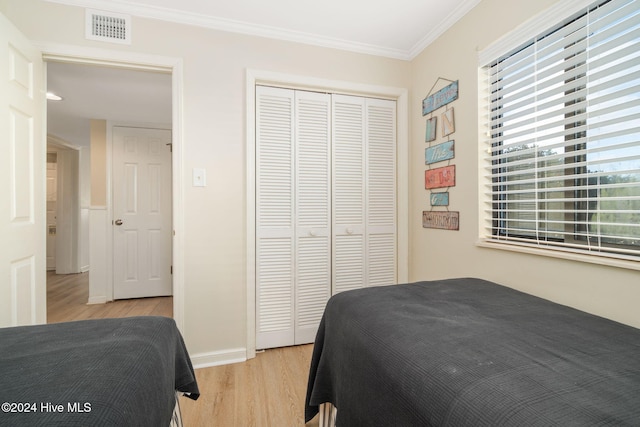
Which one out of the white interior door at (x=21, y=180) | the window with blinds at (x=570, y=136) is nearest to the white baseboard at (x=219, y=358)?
the white interior door at (x=21, y=180)

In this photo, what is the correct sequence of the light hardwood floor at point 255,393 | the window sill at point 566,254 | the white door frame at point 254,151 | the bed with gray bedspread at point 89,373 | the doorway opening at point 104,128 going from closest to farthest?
the bed with gray bedspread at point 89,373 < the window sill at point 566,254 < the light hardwood floor at point 255,393 < the white door frame at point 254,151 < the doorway opening at point 104,128

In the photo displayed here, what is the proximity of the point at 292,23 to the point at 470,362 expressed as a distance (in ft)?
7.56

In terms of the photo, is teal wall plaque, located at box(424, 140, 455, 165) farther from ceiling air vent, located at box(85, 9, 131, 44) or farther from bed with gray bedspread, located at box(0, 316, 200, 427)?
ceiling air vent, located at box(85, 9, 131, 44)

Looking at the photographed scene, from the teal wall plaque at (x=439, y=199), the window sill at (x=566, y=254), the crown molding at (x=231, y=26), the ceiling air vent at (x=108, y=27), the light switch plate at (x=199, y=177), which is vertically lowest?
the window sill at (x=566, y=254)

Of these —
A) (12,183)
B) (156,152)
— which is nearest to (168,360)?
(12,183)

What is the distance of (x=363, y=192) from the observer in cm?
248

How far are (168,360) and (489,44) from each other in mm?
2317

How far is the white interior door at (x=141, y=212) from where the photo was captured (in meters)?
3.64

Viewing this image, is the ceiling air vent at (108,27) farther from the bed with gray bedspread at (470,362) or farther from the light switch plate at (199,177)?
the bed with gray bedspread at (470,362)

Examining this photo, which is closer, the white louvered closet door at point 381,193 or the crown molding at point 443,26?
the crown molding at point 443,26

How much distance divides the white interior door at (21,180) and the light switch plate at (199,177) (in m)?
0.89

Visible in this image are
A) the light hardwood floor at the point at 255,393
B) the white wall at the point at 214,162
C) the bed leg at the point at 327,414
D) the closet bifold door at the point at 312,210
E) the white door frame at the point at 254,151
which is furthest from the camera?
the closet bifold door at the point at 312,210

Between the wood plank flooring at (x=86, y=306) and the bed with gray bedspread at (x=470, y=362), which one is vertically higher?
the bed with gray bedspread at (x=470, y=362)

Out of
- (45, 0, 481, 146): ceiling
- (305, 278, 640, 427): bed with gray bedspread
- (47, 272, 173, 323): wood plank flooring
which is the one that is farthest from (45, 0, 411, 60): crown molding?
(47, 272, 173, 323): wood plank flooring
